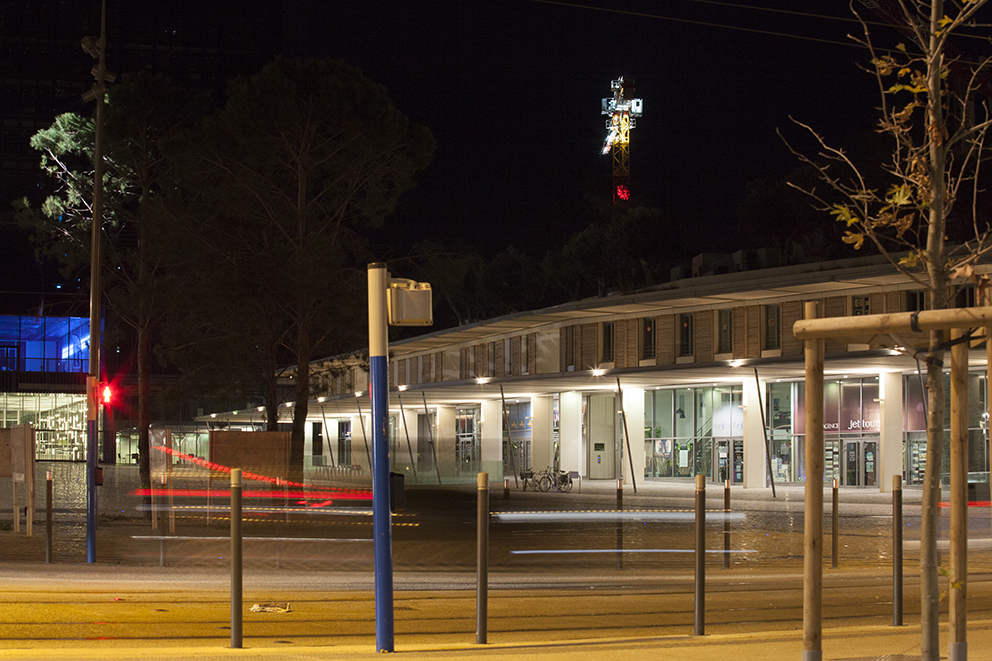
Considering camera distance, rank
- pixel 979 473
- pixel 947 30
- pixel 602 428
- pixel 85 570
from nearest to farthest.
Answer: pixel 947 30
pixel 85 570
pixel 979 473
pixel 602 428

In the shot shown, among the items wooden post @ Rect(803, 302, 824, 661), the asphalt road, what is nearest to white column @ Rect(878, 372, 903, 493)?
the asphalt road

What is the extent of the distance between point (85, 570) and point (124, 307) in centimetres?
2130

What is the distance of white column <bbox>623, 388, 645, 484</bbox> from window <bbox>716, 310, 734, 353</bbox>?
605 centimetres

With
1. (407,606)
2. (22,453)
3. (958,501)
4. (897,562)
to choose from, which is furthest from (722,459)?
(958,501)

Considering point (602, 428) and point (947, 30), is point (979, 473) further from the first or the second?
point (947, 30)

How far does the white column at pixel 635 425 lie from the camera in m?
41.3

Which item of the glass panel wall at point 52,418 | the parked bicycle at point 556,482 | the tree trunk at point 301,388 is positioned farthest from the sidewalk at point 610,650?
the glass panel wall at point 52,418

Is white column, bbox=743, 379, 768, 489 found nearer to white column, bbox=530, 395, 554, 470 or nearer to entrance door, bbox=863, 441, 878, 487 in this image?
entrance door, bbox=863, 441, 878, 487

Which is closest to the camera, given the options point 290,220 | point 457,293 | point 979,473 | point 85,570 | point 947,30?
point 947,30

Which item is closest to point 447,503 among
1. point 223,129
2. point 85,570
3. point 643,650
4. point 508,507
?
point 508,507

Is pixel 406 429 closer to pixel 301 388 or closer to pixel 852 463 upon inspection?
pixel 852 463

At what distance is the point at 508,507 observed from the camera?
30.1 metres

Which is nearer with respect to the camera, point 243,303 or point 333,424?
point 243,303

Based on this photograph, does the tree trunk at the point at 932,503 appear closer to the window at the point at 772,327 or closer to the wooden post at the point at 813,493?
the wooden post at the point at 813,493
